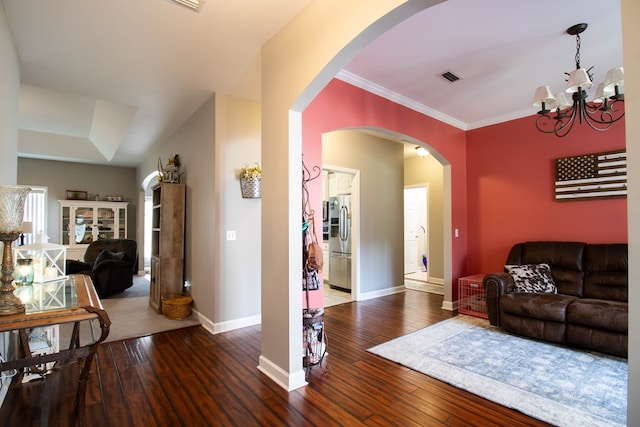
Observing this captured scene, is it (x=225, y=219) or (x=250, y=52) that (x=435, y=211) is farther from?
(x=250, y=52)

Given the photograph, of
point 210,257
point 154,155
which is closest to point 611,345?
point 210,257

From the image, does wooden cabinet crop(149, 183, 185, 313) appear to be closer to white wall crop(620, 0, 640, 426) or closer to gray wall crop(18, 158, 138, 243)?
white wall crop(620, 0, 640, 426)

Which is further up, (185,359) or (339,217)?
(339,217)

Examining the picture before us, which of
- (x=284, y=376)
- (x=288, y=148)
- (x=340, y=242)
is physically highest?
(x=288, y=148)

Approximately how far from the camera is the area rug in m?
2.07

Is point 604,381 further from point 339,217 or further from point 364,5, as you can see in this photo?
point 339,217

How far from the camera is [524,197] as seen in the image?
4.39m

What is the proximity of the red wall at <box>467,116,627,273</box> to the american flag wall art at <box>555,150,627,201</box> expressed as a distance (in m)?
0.08

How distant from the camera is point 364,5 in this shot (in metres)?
1.76

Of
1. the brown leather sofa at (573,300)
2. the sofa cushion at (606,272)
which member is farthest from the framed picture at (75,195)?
the sofa cushion at (606,272)

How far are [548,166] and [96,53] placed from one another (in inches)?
210

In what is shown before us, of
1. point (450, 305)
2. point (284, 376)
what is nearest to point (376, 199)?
point (450, 305)

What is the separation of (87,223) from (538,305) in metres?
8.89

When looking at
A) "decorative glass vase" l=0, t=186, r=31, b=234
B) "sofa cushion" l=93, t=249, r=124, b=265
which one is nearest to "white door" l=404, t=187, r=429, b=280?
"sofa cushion" l=93, t=249, r=124, b=265
